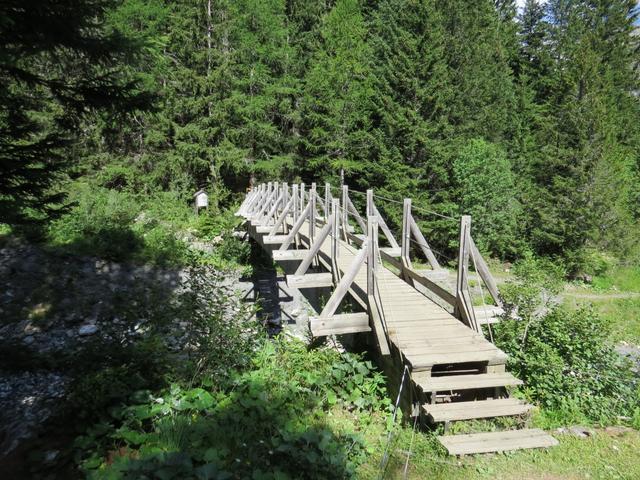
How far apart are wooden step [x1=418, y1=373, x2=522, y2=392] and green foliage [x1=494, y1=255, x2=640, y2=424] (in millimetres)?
1076

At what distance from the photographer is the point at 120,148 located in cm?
2106

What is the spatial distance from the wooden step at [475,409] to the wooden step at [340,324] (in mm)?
1371

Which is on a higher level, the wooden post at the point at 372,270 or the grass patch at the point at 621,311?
the wooden post at the point at 372,270

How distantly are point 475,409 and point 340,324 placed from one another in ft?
5.95

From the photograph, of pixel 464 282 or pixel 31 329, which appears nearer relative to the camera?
pixel 464 282

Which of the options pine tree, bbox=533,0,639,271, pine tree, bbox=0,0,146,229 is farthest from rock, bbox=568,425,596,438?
pine tree, bbox=533,0,639,271

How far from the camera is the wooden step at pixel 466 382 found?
3.85 m

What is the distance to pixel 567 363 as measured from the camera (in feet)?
16.9

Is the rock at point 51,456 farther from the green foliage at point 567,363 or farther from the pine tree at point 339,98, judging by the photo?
the pine tree at point 339,98

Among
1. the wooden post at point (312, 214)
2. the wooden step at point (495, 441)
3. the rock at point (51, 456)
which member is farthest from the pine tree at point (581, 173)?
the rock at point (51, 456)

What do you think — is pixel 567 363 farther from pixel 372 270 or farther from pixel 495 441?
pixel 372 270

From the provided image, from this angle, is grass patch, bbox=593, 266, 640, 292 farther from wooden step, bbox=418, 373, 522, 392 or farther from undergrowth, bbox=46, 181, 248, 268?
wooden step, bbox=418, 373, 522, 392

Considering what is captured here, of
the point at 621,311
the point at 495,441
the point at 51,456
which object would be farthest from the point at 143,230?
the point at 621,311

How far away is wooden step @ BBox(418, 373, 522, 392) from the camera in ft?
12.6
